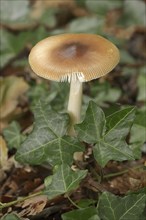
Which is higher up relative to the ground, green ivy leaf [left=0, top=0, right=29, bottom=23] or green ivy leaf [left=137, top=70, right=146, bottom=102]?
green ivy leaf [left=0, top=0, right=29, bottom=23]

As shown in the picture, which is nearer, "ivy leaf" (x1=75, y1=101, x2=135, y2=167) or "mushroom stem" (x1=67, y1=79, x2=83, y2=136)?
"ivy leaf" (x1=75, y1=101, x2=135, y2=167)

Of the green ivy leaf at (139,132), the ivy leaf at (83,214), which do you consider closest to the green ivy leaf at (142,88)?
the green ivy leaf at (139,132)

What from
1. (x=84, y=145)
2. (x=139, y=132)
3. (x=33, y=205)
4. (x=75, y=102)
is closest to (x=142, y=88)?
(x=139, y=132)

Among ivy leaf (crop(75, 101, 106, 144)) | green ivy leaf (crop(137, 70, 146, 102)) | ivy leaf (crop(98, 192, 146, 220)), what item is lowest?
green ivy leaf (crop(137, 70, 146, 102))

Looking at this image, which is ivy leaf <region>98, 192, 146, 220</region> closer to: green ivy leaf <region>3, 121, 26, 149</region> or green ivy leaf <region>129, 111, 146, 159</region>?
green ivy leaf <region>129, 111, 146, 159</region>

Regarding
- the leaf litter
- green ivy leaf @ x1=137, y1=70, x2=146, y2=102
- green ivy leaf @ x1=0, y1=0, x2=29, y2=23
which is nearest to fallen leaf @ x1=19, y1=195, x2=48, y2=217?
the leaf litter

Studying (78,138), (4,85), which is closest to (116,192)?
(78,138)

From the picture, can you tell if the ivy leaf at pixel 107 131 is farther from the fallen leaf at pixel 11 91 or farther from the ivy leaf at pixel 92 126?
the fallen leaf at pixel 11 91

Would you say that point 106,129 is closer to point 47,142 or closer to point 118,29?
point 47,142

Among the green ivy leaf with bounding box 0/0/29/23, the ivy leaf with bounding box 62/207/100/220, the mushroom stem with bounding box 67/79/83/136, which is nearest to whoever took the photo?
the ivy leaf with bounding box 62/207/100/220
